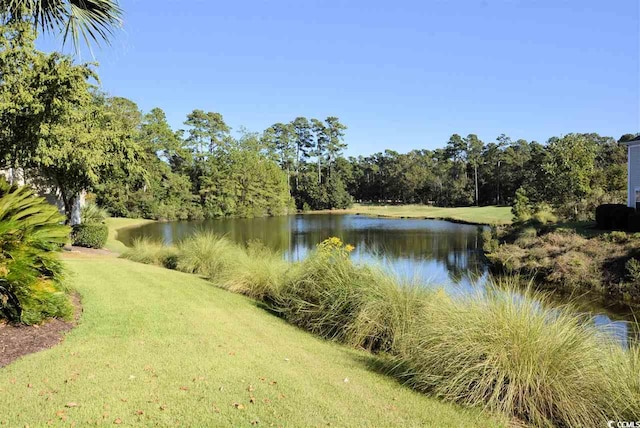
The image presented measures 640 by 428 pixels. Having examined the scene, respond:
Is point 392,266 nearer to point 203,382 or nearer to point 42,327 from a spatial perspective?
point 203,382

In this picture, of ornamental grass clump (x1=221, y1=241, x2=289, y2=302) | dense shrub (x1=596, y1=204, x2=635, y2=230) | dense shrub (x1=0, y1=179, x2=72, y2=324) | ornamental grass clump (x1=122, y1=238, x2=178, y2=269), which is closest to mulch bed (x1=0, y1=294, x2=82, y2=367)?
dense shrub (x1=0, y1=179, x2=72, y2=324)

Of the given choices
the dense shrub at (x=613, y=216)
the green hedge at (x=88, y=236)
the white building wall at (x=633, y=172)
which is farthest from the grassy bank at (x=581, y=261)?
the green hedge at (x=88, y=236)

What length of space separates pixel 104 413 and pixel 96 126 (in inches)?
609

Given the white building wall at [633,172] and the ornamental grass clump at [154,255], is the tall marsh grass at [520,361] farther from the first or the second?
the white building wall at [633,172]

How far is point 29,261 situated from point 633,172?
79.9ft

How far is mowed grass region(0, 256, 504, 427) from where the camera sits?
10.6ft

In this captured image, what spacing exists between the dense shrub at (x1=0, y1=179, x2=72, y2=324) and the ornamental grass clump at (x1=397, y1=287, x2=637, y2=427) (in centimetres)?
419

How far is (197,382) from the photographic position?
12.5 feet

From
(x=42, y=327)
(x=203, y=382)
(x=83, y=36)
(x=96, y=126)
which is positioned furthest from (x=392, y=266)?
(x=96, y=126)

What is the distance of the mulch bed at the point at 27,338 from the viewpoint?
427 centimetres

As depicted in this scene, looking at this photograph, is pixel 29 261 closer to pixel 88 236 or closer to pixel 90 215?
pixel 88 236

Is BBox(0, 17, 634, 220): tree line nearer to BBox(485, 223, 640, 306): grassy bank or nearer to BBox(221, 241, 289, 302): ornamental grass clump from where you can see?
BBox(221, 241, 289, 302): ornamental grass clump

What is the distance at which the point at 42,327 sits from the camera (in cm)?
495

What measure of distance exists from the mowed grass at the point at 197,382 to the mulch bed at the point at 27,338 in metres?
0.16
